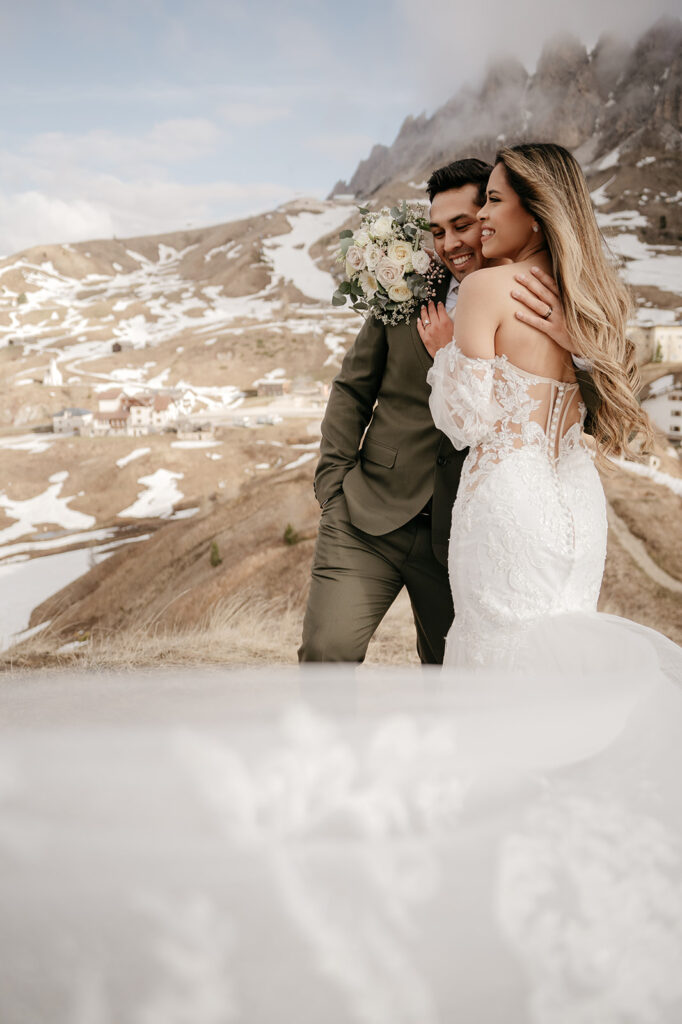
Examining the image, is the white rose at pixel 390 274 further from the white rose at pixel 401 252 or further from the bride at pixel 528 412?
the bride at pixel 528 412

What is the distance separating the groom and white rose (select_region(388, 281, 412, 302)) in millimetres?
91

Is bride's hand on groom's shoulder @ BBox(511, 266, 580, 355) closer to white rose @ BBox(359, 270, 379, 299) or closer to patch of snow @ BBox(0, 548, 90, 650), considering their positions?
white rose @ BBox(359, 270, 379, 299)

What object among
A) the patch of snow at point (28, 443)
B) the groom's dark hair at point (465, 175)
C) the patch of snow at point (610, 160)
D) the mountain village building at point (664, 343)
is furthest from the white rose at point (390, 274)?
the patch of snow at point (610, 160)

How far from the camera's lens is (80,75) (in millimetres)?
9375

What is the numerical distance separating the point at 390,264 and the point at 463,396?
692 mm

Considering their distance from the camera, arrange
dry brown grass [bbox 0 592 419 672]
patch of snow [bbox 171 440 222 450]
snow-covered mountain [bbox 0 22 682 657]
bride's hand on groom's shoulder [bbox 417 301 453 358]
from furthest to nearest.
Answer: patch of snow [bbox 171 440 222 450]
snow-covered mountain [bbox 0 22 682 657]
dry brown grass [bbox 0 592 419 672]
bride's hand on groom's shoulder [bbox 417 301 453 358]

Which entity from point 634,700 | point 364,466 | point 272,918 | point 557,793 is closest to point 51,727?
point 272,918

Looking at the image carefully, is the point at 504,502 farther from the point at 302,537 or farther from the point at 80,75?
the point at 80,75

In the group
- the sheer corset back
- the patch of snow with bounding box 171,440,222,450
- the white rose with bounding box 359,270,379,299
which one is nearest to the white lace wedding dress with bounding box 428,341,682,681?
the sheer corset back

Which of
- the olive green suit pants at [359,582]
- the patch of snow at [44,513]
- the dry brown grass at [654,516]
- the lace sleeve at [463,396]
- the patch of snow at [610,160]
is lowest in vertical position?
the patch of snow at [44,513]

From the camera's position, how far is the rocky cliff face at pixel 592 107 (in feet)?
35.5

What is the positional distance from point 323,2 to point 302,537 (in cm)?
640

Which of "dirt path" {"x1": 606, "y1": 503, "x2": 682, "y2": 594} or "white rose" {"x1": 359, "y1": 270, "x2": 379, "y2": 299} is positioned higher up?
"white rose" {"x1": 359, "y1": 270, "x2": 379, "y2": 299}

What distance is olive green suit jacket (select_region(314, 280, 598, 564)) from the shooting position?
2.23 m
